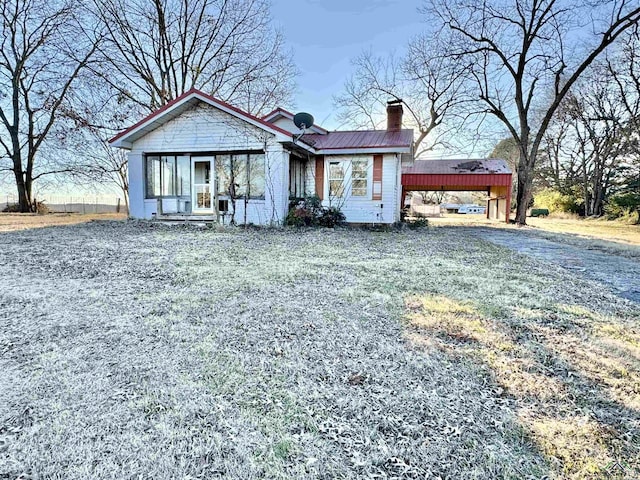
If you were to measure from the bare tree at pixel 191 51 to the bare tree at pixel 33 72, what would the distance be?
1.59 metres

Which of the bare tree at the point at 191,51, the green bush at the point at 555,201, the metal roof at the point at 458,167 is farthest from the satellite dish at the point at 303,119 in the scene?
the green bush at the point at 555,201

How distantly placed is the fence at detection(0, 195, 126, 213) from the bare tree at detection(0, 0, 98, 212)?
110 inches

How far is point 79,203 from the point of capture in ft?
88.7

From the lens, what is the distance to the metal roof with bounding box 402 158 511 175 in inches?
806

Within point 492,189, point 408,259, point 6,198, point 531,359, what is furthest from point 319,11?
point 6,198

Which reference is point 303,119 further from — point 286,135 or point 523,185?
point 523,185

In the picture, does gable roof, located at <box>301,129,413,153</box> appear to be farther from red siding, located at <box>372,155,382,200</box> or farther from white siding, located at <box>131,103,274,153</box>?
white siding, located at <box>131,103,274,153</box>

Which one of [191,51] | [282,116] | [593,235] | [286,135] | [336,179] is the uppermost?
[191,51]

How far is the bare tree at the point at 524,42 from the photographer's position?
15852 mm

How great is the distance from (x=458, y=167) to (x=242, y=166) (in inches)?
556

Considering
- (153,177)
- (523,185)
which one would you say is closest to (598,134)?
(523,185)

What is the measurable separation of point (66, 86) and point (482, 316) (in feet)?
78.2

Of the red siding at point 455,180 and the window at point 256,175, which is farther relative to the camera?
the red siding at point 455,180

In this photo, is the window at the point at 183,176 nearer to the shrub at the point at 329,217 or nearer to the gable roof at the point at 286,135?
the gable roof at the point at 286,135
